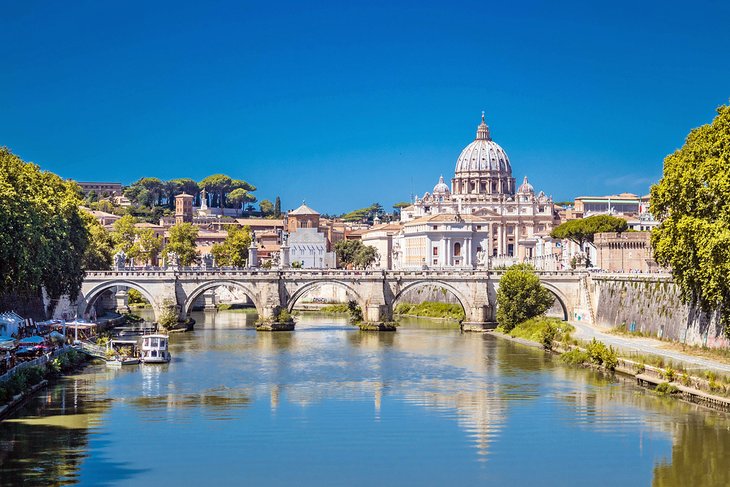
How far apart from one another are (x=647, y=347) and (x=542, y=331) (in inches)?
309

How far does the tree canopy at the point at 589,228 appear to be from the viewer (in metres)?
75.1

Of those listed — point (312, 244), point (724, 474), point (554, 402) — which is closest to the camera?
point (724, 474)

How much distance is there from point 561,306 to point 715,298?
2876cm

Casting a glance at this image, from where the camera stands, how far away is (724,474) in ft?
73.8

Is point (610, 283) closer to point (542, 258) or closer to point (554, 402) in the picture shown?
point (554, 402)

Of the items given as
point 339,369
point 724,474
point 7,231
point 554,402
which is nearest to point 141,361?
point 339,369

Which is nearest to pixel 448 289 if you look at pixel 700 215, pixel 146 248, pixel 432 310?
pixel 432 310

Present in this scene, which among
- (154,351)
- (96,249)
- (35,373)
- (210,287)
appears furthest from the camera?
(96,249)

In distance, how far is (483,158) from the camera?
133875 millimetres

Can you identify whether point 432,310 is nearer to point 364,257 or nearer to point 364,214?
point 364,257

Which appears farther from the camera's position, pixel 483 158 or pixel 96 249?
pixel 483 158

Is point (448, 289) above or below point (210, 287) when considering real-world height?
below

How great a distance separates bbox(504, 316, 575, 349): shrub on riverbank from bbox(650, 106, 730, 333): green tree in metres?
9.21

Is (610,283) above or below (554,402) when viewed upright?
above
